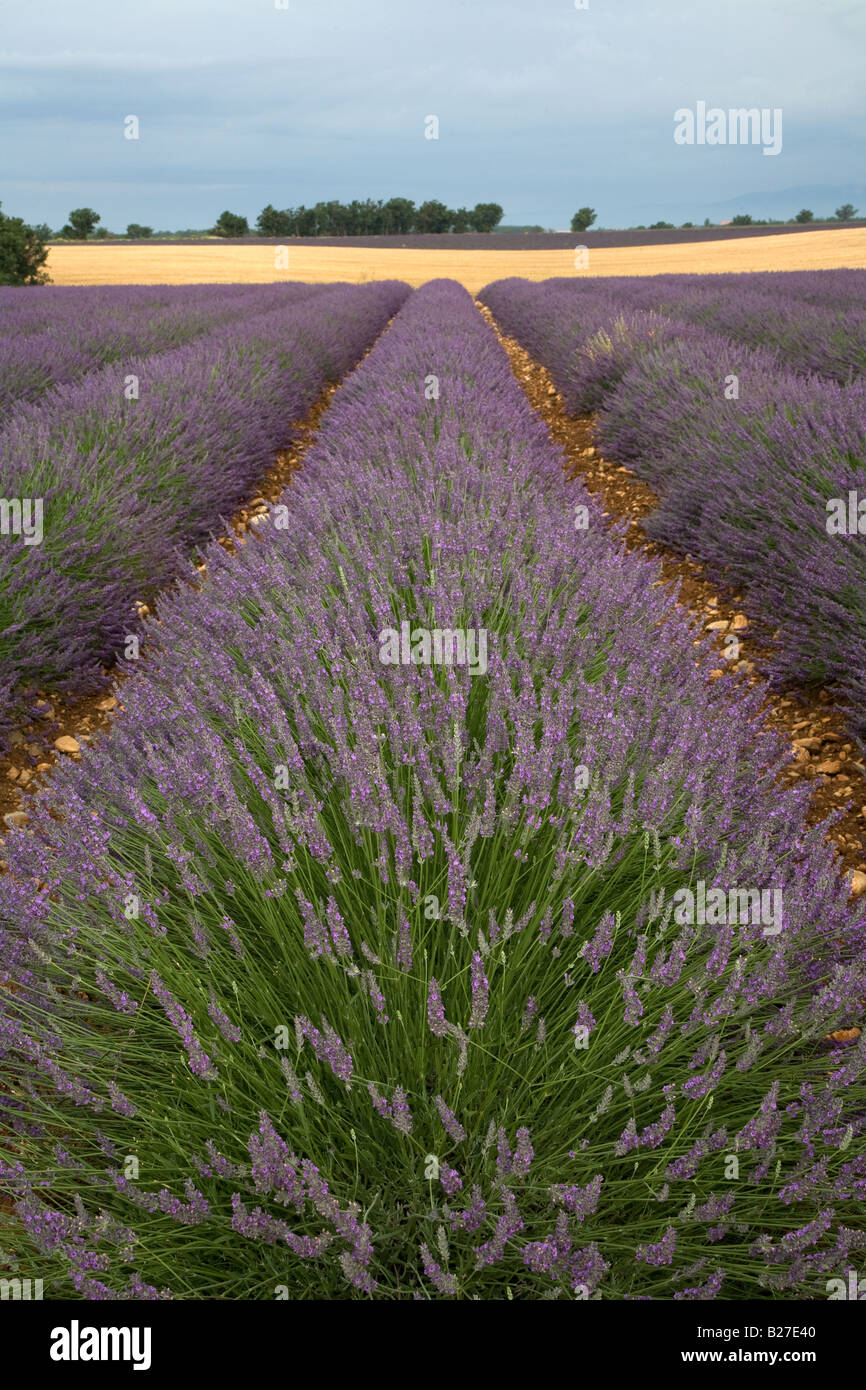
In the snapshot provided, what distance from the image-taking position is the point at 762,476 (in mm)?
4281

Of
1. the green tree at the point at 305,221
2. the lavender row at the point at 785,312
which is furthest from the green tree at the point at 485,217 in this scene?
the lavender row at the point at 785,312

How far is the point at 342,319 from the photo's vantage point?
12469 millimetres

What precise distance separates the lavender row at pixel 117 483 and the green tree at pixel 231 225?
5303cm

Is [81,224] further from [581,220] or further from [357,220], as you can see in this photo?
[581,220]

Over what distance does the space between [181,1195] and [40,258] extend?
89.6ft

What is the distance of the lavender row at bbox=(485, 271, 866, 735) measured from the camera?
329cm

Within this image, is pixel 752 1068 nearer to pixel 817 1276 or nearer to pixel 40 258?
pixel 817 1276

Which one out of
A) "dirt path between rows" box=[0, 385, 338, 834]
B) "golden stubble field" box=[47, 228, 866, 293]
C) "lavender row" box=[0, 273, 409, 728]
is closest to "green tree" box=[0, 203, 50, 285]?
"golden stubble field" box=[47, 228, 866, 293]

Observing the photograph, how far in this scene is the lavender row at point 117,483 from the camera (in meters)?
3.65

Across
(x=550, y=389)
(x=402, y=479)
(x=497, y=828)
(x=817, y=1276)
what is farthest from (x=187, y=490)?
(x=550, y=389)

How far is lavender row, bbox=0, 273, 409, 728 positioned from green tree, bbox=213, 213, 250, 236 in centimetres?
5303

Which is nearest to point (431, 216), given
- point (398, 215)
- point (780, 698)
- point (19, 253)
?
point (398, 215)

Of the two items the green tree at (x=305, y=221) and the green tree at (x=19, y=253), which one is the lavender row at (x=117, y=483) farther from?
the green tree at (x=305, y=221)

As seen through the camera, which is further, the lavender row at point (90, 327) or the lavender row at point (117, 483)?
the lavender row at point (90, 327)
